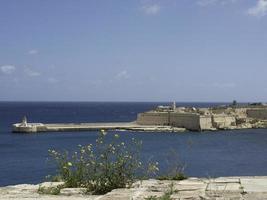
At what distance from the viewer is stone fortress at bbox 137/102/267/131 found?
73.4 m

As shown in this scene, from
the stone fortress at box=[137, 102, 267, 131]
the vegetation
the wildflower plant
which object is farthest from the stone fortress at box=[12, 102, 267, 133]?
the vegetation

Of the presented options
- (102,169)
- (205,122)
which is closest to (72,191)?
(102,169)

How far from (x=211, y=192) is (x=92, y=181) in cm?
189

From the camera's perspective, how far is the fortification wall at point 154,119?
78000 mm

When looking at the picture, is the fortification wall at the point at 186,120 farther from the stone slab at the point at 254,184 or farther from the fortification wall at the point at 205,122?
the stone slab at the point at 254,184

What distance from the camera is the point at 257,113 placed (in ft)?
282

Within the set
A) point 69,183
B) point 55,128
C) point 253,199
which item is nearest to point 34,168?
point 69,183

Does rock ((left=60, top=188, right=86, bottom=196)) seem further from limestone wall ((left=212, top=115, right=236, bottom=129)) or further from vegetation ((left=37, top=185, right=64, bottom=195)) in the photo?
limestone wall ((left=212, top=115, right=236, bottom=129))

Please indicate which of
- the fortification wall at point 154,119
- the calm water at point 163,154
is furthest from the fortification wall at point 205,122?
the fortification wall at point 154,119

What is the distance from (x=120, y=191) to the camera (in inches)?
300

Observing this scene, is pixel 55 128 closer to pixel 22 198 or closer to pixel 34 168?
pixel 34 168

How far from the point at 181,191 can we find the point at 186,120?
66.8 meters

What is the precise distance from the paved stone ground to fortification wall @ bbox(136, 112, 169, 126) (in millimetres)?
68968

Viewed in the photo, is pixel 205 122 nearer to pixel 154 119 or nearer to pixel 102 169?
pixel 154 119
